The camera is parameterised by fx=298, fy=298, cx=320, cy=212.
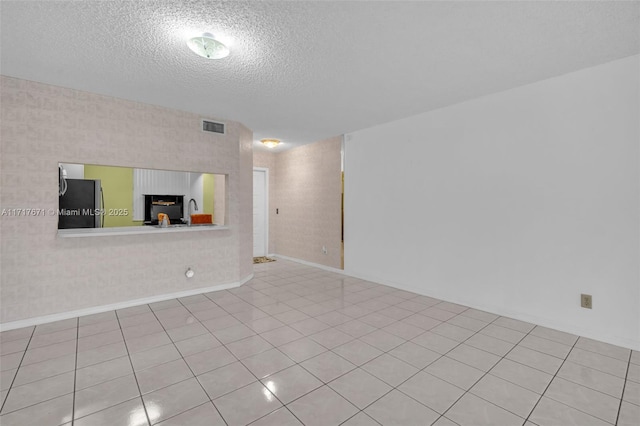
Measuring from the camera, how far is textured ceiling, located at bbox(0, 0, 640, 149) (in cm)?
198

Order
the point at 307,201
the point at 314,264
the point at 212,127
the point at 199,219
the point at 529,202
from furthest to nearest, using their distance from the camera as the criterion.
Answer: the point at 307,201
the point at 314,264
the point at 199,219
the point at 212,127
the point at 529,202

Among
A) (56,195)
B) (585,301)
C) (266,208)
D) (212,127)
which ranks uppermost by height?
(212,127)

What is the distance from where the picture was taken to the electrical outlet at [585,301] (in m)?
2.79

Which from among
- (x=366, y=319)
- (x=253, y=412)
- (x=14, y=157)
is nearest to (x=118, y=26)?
(x=14, y=157)

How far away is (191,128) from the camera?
4.07 m

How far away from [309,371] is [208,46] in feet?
8.53

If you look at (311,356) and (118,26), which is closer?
(118,26)

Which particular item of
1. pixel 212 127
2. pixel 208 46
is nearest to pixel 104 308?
pixel 212 127

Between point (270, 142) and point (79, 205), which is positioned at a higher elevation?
point (270, 142)

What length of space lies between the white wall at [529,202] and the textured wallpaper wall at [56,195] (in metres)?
2.80

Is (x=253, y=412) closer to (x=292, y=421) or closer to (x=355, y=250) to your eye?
(x=292, y=421)

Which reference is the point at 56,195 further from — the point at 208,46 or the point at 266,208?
the point at 266,208

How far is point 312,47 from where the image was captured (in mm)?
2426

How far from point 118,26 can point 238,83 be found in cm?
115
